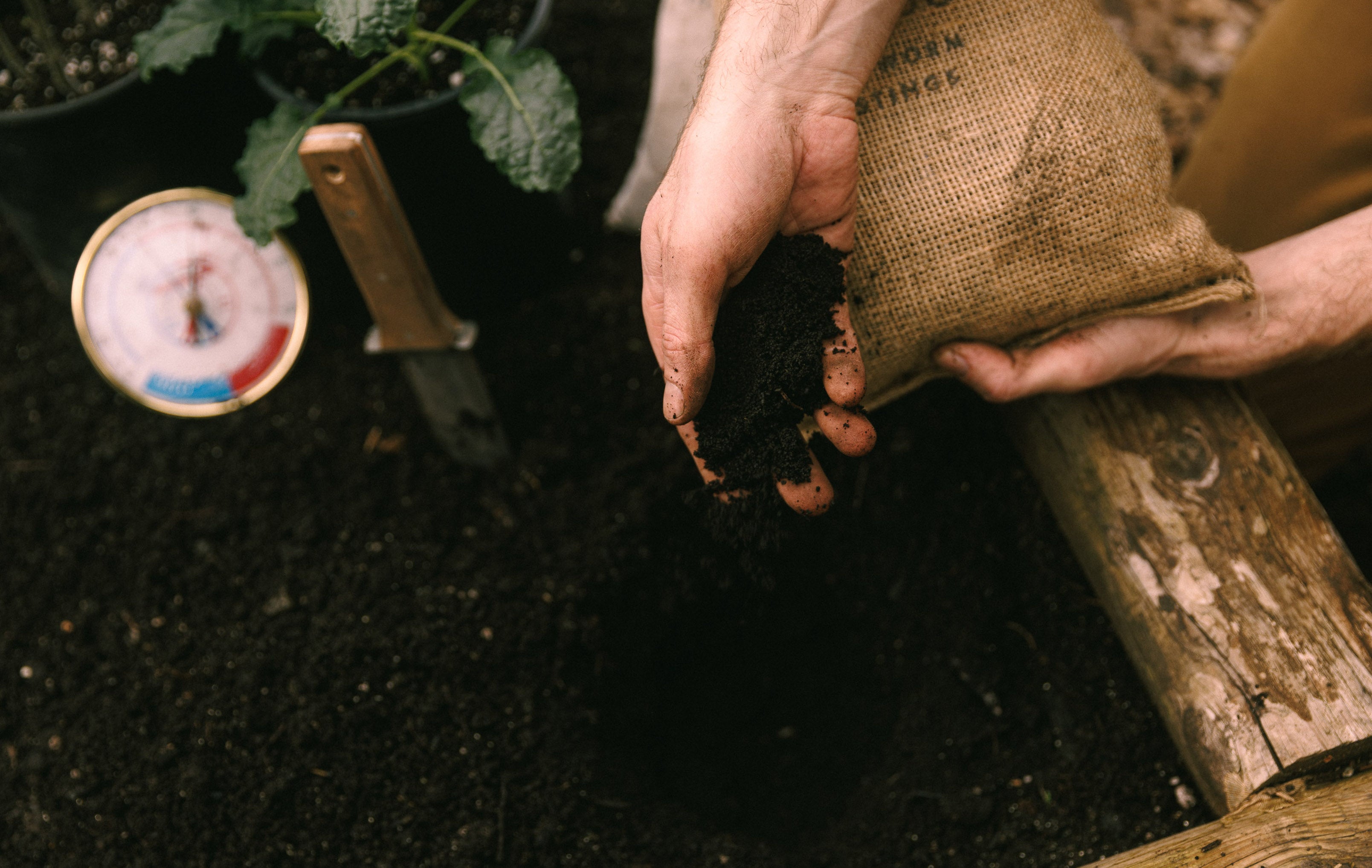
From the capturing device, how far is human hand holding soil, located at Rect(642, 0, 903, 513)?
98 centimetres

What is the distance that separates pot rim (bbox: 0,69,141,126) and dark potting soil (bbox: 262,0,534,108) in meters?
0.24

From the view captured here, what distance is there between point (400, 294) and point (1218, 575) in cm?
120

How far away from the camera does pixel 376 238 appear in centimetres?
110

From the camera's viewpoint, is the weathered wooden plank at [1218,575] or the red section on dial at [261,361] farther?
the red section on dial at [261,361]

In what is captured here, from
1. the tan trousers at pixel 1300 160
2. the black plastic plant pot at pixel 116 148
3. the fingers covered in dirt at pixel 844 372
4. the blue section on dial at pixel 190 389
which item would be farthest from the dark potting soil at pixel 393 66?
the tan trousers at pixel 1300 160

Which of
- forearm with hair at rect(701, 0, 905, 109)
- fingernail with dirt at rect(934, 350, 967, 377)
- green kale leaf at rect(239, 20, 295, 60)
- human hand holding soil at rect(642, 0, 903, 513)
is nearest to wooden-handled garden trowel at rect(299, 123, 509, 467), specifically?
green kale leaf at rect(239, 20, 295, 60)

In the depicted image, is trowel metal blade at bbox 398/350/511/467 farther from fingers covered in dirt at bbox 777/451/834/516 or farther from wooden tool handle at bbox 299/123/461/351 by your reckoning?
fingers covered in dirt at bbox 777/451/834/516

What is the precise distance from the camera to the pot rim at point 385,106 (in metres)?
1.31

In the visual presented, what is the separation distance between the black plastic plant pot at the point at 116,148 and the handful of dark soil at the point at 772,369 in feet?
3.77

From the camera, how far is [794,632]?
1424 millimetres

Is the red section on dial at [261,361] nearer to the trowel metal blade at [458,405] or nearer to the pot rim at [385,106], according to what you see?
the trowel metal blade at [458,405]

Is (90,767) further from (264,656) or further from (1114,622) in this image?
(1114,622)

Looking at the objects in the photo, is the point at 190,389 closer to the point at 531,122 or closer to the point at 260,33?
the point at 260,33

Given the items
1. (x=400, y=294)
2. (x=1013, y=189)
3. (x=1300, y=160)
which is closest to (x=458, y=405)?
(x=400, y=294)
